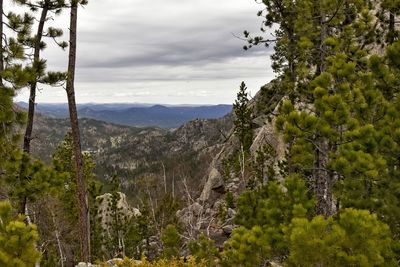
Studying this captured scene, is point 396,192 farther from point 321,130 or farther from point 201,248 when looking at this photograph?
point 201,248

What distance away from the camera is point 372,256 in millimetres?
5816

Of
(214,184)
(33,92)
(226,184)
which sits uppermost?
(33,92)

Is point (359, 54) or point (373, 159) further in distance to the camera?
point (359, 54)

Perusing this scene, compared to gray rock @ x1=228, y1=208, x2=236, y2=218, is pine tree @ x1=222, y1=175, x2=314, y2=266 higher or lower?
higher

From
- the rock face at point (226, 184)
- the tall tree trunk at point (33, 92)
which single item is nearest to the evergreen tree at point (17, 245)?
the tall tree trunk at point (33, 92)

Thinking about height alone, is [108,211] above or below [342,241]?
below

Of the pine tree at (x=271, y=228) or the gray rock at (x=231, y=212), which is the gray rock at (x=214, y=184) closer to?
the gray rock at (x=231, y=212)

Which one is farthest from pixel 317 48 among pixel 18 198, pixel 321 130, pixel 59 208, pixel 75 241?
pixel 75 241

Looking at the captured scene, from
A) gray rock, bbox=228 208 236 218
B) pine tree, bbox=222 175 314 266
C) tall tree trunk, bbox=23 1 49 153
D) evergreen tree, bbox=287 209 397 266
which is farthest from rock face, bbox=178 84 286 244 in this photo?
evergreen tree, bbox=287 209 397 266

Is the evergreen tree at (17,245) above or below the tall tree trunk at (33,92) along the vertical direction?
below

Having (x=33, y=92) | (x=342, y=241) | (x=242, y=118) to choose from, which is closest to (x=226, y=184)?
(x=242, y=118)

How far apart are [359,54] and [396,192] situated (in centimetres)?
456

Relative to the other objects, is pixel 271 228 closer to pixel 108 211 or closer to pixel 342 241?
pixel 342 241

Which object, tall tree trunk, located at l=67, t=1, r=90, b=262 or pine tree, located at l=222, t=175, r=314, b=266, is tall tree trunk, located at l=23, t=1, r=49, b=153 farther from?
pine tree, located at l=222, t=175, r=314, b=266
